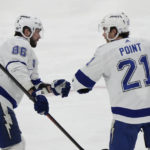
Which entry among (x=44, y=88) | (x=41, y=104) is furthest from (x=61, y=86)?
(x=41, y=104)

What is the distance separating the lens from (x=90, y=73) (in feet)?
8.15

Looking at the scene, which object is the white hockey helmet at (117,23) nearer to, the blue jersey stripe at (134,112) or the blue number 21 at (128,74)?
the blue number 21 at (128,74)

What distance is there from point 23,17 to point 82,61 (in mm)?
5006

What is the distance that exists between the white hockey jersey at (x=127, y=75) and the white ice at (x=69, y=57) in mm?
1230

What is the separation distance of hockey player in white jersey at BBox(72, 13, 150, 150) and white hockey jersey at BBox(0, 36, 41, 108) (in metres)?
0.55

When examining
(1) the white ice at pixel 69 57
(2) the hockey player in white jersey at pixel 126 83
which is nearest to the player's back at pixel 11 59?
(2) the hockey player in white jersey at pixel 126 83

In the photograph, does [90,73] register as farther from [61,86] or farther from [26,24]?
[26,24]

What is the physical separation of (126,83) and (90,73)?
0.24 m

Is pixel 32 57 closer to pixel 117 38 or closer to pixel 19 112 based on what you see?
pixel 117 38

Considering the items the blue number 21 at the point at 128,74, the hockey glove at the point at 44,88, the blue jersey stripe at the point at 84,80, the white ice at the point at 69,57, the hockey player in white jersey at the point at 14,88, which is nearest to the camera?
the blue number 21 at the point at 128,74

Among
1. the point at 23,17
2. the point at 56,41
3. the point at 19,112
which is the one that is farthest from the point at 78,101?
the point at 56,41

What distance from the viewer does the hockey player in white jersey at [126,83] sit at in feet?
7.89

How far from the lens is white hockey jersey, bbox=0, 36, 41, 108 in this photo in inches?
110

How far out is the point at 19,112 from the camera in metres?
4.79
